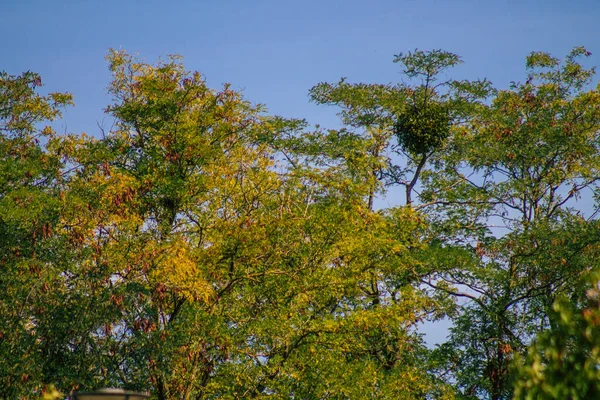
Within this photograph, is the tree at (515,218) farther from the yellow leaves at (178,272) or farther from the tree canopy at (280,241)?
the yellow leaves at (178,272)

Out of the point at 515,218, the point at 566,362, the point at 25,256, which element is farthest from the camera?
the point at 515,218

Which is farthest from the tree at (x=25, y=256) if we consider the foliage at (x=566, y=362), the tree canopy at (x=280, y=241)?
the foliage at (x=566, y=362)

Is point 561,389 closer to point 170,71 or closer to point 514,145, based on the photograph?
point 170,71

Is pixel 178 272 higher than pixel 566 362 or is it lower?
higher

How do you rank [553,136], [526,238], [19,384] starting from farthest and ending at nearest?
[553,136]
[526,238]
[19,384]

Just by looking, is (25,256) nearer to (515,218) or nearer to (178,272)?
(178,272)

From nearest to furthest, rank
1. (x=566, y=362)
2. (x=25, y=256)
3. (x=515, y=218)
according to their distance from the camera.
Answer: (x=566, y=362), (x=25, y=256), (x=515, y=218)

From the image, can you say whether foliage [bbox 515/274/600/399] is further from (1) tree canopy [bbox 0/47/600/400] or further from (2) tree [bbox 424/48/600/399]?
(2) tree [bbox 424/48/600/399]

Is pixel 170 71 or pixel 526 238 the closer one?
pixel 170 71

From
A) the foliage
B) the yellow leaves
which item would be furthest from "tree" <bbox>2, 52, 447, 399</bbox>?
the foliage

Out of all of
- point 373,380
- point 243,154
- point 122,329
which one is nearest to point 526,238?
point 373,380

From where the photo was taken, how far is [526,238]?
74.5 feet

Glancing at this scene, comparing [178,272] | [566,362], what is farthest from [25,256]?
[566,362]

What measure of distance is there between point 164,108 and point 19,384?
315 inches
